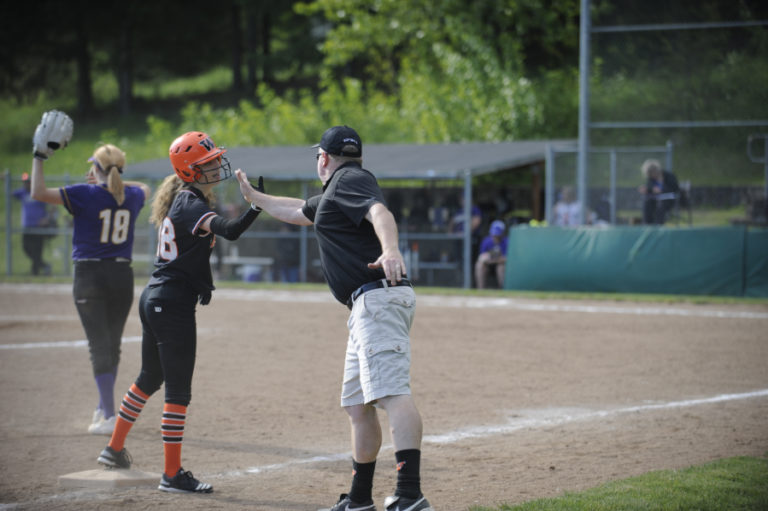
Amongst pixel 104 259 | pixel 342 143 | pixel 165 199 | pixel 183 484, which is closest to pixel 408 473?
pixel 183 484

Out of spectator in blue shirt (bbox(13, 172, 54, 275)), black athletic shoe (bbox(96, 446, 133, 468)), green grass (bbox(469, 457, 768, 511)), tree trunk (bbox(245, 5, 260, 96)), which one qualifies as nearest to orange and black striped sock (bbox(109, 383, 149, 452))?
black athletic shoe (bbox(96, 446, 133, 468))

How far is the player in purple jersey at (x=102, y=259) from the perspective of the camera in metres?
6.94

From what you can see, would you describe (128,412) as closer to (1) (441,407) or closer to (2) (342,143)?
(2) (342,143)

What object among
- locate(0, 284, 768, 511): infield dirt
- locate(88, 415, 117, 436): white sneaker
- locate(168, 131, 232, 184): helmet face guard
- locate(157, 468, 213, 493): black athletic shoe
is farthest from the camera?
locate(88, 415, 117, 436): white sneaker

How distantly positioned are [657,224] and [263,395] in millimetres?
11425

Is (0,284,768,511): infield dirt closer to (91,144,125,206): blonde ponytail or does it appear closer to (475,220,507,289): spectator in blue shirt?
(91,144,125,206): blonde ponytail

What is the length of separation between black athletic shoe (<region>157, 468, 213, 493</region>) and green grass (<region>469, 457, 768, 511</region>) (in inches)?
63.4

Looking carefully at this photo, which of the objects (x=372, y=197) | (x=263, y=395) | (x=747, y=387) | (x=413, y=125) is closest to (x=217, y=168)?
(x=372, y=197)

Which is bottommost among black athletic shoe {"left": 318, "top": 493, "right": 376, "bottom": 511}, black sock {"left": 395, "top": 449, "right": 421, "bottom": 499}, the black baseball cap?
black athletic shoe {"left": 318, "top": 493, "right": 376, "bottom": 511}

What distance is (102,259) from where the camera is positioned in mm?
7031

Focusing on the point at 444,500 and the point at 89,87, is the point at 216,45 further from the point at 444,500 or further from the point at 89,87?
the point at 444,500

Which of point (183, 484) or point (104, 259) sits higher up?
point (104, 259)

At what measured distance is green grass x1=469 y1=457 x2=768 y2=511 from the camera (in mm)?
4855

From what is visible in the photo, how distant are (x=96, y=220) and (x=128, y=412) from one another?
188 centimetres
